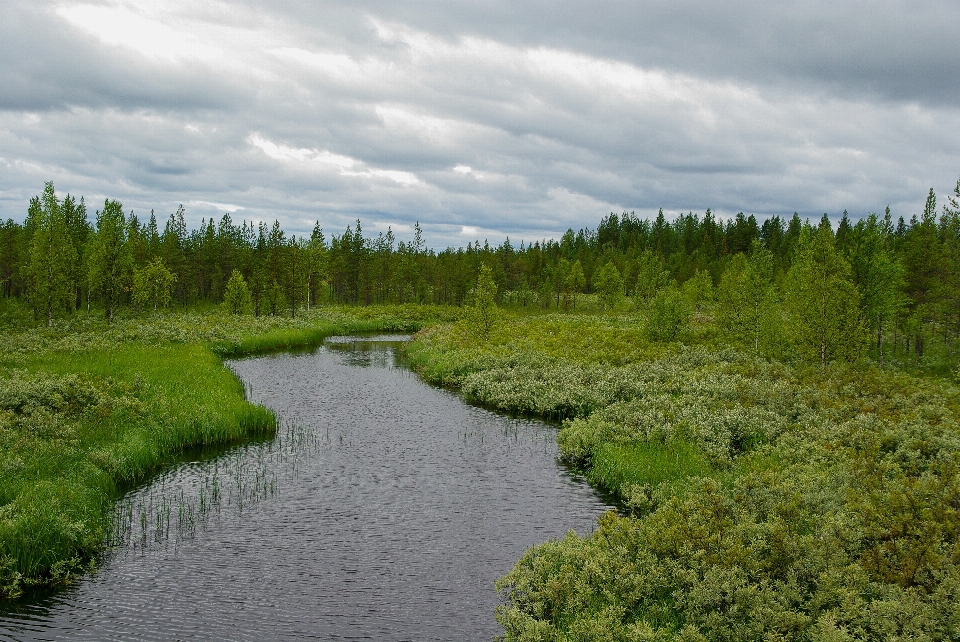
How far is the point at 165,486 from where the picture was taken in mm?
19859

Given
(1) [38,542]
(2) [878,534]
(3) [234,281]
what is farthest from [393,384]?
(3) [234,281]

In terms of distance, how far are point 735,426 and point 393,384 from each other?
22.2 m

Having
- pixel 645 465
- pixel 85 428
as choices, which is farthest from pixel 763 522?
pixel 85 428

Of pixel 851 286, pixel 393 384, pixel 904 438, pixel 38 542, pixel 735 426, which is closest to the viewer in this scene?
pixel 38 542

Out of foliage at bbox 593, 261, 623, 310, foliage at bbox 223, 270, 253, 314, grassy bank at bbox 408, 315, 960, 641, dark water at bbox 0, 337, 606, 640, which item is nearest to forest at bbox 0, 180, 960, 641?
grassy bank at bbox 408, 315, 960, 641

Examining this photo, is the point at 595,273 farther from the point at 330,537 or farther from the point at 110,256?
the point at 330,537

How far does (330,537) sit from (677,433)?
1368cm

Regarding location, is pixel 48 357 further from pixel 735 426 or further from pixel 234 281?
pixel 234 281

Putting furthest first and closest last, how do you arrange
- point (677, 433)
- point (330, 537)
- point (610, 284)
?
1. point (610, 284)
2. point (677, 433)
3. point (330, 537)

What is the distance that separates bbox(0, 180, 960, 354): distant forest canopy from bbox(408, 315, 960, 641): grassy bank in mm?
13736

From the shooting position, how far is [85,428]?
860 inches

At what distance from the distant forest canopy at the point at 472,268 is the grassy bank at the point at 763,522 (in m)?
13.7

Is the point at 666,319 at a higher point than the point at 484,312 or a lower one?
higher

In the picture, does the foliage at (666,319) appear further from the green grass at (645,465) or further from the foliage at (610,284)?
the foliage at (610,284)
